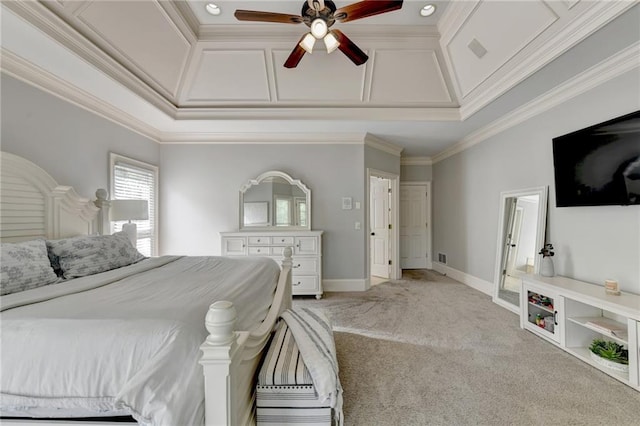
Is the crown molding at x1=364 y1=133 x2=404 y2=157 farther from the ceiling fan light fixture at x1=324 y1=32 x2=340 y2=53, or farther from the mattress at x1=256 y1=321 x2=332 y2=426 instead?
the mattress at x1=256 y1=321 x2=332 y2=426

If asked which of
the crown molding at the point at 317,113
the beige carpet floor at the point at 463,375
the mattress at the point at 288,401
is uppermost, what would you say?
the crown molding at the point at 317,113

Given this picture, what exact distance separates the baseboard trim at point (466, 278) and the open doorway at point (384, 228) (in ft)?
3.42

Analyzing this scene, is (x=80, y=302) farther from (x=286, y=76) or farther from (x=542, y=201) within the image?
(x=542, y=201)

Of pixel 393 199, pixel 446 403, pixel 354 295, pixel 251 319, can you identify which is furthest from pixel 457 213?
pixel 251 319

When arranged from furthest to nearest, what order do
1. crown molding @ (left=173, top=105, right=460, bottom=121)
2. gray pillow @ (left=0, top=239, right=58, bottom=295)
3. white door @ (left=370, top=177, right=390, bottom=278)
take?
white door @ (left=370, top=177, right=390, bottom=278) < crown molding @ (left=173, top=105, right=460, bottom=121) < gray pillow @ (left=0, top=239, right=58, bottom=295)

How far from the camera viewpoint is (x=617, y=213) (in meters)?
2.38

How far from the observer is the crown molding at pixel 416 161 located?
596 cm

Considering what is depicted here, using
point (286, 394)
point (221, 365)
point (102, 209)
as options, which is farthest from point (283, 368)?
point (102, 209)

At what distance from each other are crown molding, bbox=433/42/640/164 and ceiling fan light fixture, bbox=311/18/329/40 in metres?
2.50

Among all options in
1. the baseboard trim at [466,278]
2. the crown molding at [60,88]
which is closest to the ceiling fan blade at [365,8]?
the crown molding at [60,88]

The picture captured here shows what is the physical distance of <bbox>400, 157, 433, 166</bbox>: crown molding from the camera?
19.6 feet

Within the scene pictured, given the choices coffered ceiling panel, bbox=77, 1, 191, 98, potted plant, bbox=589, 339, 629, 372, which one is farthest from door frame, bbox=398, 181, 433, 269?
coffered ceiling panel, bbox=77, 1, 191, 98

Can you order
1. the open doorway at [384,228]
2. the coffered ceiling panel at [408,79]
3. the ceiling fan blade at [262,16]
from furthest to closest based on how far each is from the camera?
1. the open doorway at [384,228]
2. the coffered ceiling panel at [408,79]
3. the ceiling fan blade at [262,16]

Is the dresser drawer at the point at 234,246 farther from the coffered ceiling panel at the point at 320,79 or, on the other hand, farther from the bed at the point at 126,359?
the bed at the point at 126,359
